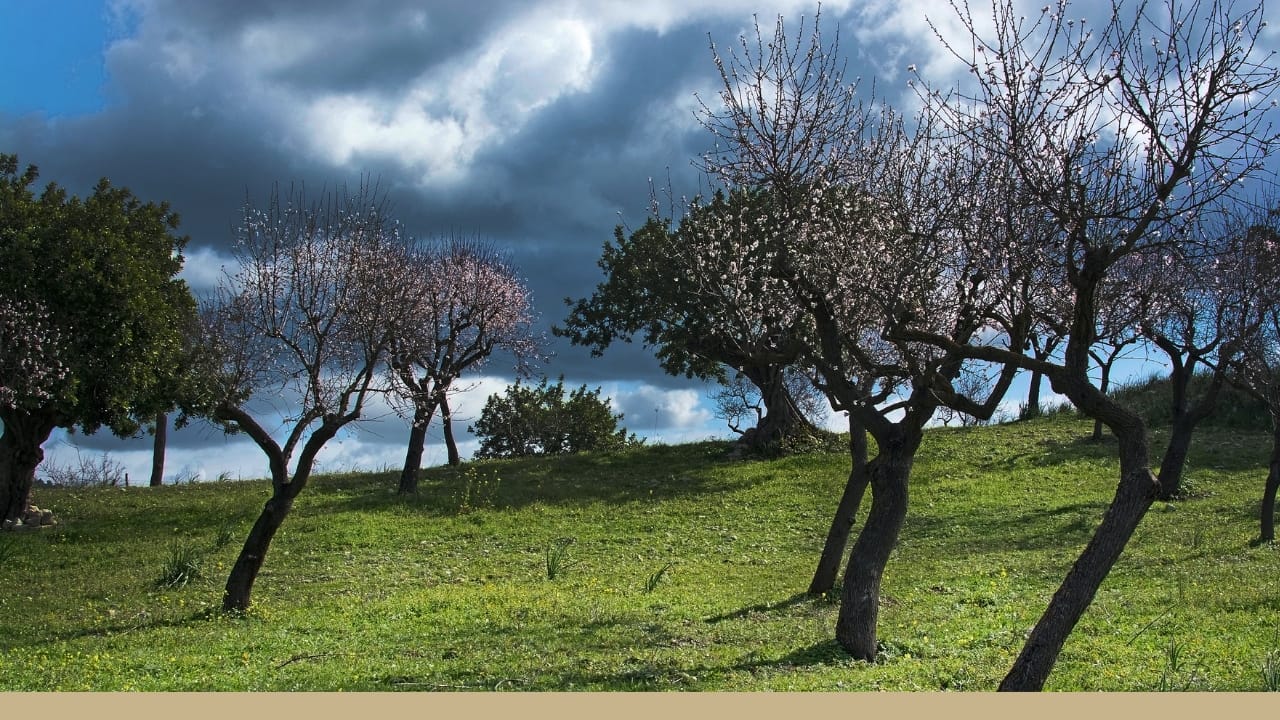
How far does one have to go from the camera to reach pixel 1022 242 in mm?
10641

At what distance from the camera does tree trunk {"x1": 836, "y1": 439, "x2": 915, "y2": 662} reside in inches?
481

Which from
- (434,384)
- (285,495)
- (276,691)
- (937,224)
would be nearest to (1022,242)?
(937,224)

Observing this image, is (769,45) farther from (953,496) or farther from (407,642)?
(953,496)

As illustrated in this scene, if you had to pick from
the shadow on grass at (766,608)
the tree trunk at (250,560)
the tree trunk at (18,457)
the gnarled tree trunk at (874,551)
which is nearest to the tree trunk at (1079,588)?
the gnarled tree trunk at (874,551)

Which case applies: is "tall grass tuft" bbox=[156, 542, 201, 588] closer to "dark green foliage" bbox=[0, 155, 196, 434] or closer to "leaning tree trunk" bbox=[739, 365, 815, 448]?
"dark green foliage" bbox=[0, 155, 196, 434]

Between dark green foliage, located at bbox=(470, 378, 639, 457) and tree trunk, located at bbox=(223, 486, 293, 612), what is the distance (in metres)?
29.3

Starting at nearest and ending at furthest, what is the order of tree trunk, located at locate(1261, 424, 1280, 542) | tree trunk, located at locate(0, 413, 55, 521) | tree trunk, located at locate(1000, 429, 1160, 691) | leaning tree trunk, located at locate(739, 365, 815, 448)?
tree trunk, located at locate(1000, 429, 1160, 691)
tree trunk, located at locate(1261, 424, 1280, 542)
tree trunk, located at locate(0, 413, 55, 521)
leaning tree trunk, located at locate(739, 365, 815, 448)

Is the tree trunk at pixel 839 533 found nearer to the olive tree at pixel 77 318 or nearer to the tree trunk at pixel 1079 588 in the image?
the tree trunk at pixel 1079 588

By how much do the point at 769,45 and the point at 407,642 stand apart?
10.5m

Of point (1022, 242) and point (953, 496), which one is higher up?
point (1022, 242)

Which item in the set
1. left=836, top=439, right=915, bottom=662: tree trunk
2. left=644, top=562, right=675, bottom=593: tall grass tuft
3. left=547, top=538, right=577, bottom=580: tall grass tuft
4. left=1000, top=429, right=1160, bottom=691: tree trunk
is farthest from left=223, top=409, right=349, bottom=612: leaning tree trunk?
left=1000, top=429, right=1160, bottom=691: tree trunk

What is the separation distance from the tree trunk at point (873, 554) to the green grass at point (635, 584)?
16.8 inches

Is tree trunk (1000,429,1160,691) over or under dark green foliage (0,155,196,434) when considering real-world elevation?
under

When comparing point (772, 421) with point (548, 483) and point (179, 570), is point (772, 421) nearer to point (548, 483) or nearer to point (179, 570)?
point (548, 483)
